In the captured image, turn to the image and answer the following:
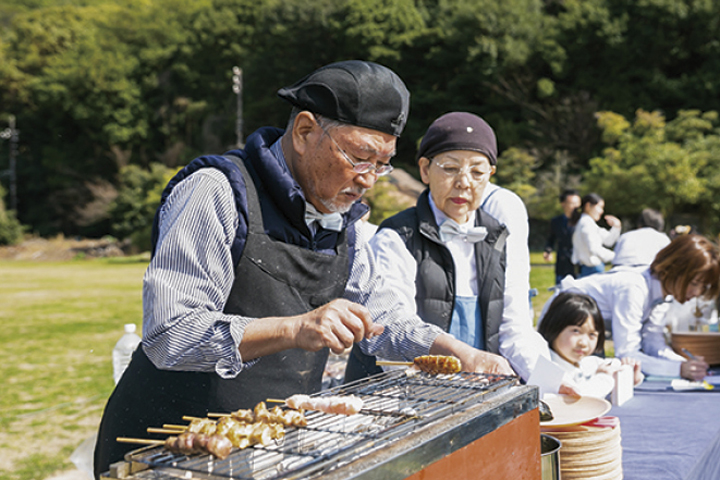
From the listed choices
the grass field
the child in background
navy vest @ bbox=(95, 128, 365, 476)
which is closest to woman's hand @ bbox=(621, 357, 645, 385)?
the child in background

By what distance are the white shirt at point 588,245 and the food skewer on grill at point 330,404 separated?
7.02m

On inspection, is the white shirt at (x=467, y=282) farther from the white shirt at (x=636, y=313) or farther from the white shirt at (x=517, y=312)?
the white shirt at (x=636, y=313)

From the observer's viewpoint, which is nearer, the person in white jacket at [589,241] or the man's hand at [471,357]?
the man's hand at [471,357]

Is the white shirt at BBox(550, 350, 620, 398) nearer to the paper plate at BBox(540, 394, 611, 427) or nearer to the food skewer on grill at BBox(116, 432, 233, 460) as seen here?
the paper plate at BBox(540, 394, 611, 427)

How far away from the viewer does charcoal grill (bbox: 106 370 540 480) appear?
1.14 metres

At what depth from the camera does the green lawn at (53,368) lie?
5365 millimetres

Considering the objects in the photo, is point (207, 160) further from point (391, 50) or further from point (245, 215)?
point (391, 50)

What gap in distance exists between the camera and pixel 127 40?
184ft

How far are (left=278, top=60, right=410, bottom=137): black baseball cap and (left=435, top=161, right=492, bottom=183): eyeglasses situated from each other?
951 mm

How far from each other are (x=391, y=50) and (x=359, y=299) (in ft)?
126

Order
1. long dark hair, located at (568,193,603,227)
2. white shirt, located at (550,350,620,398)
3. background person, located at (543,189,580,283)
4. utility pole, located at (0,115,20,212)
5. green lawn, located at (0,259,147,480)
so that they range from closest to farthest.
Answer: white shirt, located at (550,350,620,398) → green lawn, located at (0,259,147,480) → long dark hair, located at (568,193,603,227) → background person, located at (543,189,580,283) → utility pole, located at (0,115,20,212)

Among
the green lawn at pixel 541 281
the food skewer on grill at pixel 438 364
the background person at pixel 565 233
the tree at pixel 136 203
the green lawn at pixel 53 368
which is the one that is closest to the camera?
the food skewer on grill at pixel 438 364

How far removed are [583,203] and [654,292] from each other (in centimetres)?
432

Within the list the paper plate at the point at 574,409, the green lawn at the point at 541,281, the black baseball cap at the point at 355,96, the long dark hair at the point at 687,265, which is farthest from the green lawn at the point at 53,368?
the green lawn at the point at 541,281
